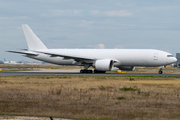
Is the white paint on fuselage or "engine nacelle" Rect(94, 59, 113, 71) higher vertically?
the white paint on fuselage

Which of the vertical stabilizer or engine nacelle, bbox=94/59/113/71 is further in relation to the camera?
the vertical stabilizer

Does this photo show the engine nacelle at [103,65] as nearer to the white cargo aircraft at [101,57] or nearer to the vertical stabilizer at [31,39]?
the white cargo aircraft at [101,57]

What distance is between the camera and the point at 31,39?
175 feet

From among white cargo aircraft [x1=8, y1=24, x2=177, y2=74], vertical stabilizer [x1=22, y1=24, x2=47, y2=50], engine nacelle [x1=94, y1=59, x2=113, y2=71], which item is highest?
vertical stabilizer [x1=22, y1=24, x2=47, y2=50]

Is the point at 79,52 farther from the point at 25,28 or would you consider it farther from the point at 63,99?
the point at 63,99

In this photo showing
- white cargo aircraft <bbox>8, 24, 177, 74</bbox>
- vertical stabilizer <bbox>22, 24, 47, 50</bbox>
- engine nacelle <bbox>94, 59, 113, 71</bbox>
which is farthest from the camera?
vertical stabilizer <bbox>22, 24, 47, 50</bbox>

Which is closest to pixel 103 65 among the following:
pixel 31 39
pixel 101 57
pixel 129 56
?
pixel 101 57

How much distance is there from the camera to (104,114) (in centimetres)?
1308

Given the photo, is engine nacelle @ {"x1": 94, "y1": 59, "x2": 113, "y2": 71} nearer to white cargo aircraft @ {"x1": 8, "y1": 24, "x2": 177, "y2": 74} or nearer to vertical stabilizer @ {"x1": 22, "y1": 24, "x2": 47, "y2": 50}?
white cargo aircraft @ {"x1": 8, "y1": 24, "x2": 177, "y2": 74}

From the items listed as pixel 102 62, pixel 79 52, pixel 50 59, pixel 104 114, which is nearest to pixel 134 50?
pixel 102 62

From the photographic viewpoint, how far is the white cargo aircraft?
44844 mm

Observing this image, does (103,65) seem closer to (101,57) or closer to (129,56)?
(101,57)

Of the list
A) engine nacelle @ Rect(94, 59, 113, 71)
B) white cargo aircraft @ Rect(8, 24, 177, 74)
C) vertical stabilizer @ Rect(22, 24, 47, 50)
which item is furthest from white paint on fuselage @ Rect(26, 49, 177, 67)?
vertical stabilizer @ Rect(22, 24, 47, 50)

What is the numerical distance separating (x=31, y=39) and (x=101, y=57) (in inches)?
584
